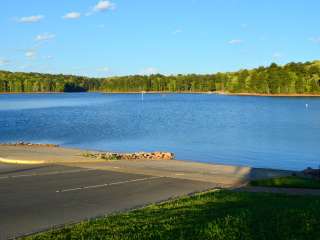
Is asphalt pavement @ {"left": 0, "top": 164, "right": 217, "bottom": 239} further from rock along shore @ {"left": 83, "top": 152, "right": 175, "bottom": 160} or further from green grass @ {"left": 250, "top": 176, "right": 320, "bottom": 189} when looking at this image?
rock along shore @ {"left": 83, "top": 152, "right": 175, "bottom": 160}

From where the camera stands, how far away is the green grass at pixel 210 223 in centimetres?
841

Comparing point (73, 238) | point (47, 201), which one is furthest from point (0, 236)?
point (47, 201)

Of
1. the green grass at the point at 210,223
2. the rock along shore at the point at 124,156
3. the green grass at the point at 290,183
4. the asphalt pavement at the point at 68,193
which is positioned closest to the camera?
the green grass at the point at 210,223

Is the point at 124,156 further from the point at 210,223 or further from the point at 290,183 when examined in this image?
the point at 210,223

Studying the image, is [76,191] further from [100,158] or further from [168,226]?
[100,158]

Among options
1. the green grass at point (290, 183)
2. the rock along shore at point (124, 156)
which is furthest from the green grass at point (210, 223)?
the rock along shore at point (124, 156)

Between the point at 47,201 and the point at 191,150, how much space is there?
26.7 meters

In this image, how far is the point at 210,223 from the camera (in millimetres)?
9102

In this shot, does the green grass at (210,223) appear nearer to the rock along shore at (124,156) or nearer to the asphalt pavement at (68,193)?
the asphalt pavement at (68,193)

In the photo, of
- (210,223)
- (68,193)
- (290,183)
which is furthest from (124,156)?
(210,223)

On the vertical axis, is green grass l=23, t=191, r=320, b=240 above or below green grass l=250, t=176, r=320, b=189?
above

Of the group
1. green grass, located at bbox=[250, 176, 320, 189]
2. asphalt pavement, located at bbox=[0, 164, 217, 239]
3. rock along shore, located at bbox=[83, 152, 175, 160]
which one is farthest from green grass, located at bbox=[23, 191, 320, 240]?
rock along shore, located at bbox=[83, 152, 175, 160]

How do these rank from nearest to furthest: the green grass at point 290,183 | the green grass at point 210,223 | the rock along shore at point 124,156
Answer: the green grass at point 210,223 < the green grass at point 290,183 < the rock along shore at point 124,156

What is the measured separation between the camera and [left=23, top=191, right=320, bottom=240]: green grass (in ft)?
27.6
